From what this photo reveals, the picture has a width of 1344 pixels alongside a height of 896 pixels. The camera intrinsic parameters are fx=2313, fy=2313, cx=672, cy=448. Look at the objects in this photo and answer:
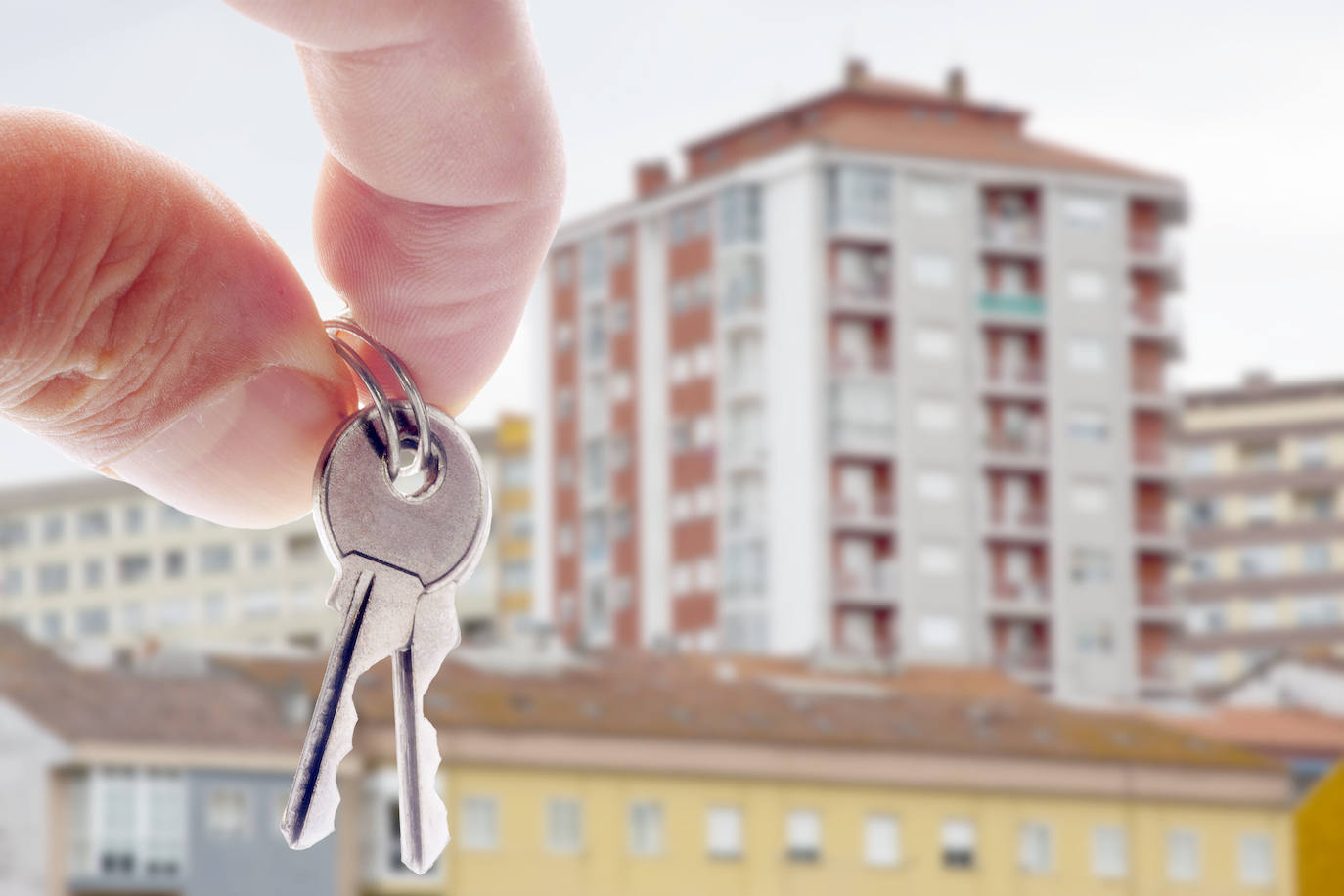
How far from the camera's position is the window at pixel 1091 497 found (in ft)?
241

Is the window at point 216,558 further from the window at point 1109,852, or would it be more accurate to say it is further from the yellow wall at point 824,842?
the window at point 1109,852

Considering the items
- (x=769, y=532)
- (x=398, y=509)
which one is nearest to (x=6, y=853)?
(x=769, y=532)

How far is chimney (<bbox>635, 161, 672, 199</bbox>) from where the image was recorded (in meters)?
77.3

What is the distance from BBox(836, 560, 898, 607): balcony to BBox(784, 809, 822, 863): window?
17157 millimetres

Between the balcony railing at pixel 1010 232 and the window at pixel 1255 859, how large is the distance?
918 inches

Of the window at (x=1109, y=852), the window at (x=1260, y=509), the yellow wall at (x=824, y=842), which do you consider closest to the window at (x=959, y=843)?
the yellow wall at (x=824, y=842)

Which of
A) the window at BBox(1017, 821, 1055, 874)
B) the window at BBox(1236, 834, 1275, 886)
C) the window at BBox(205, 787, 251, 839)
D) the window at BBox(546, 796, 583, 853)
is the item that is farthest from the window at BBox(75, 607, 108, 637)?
the window at BBox(1236, 834, 1275, 886)

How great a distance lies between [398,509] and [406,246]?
0.57ft

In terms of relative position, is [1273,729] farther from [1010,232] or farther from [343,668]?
[343,668]

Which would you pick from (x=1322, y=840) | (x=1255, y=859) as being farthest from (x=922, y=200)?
(x=1322, y=840)

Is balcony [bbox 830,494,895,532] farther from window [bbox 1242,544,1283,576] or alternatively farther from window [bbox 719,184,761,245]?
window [bbox 1242,544,1283,576]

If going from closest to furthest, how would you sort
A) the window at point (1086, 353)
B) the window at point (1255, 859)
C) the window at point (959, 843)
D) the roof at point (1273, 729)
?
the window at point (959, 843)
the window at point (1255, 859)
the roof at point (1273, 729)
the window at point (1086, 353)

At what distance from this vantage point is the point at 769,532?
230ft

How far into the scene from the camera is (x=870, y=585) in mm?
69938
